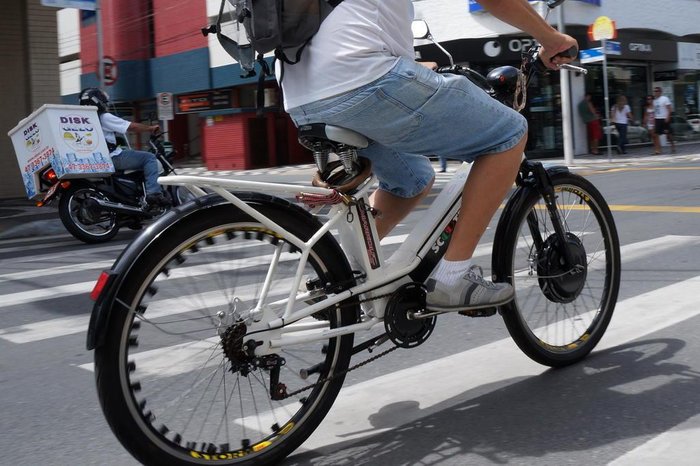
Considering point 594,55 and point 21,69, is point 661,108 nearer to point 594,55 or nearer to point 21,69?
point 594,55

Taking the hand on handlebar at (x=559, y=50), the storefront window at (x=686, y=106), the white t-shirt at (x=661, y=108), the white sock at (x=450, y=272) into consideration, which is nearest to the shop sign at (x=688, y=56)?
the storefront window at (x=686, y=106)

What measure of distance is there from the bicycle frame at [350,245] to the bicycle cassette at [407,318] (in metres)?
0.03

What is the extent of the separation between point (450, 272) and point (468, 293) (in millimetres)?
114

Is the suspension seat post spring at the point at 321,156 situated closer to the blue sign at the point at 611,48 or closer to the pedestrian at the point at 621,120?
the blue sign at the point at 611,48

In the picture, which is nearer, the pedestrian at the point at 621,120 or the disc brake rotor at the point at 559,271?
the disc brake rotor at the point at 559,271

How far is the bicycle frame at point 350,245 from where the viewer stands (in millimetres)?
2529

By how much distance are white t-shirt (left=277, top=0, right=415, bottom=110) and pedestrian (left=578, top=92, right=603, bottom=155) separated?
2235 cm

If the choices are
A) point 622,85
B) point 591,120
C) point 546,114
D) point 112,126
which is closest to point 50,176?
point 112,126

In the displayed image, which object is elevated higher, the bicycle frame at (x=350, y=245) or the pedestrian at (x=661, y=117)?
the pedestrian at (x=661, y=117)

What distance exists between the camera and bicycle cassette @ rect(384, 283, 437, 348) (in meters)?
2.85

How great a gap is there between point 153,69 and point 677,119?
863 inches

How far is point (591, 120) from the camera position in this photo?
2372 cm

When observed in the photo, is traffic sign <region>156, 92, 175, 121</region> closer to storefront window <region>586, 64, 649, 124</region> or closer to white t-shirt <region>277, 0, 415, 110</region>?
storefront window <region>586, 64, 649, 124</region>

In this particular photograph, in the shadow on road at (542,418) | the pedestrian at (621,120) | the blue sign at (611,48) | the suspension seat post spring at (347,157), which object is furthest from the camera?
the pedestrian at (621,120)
